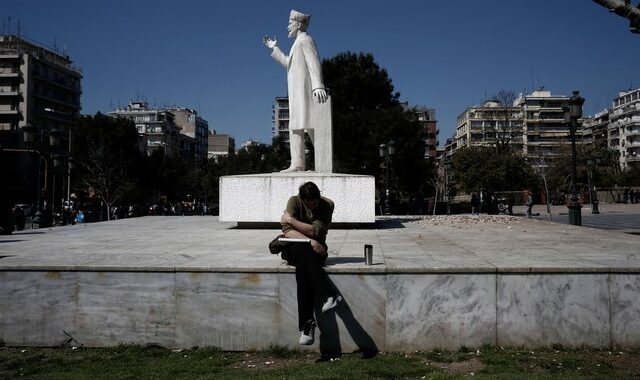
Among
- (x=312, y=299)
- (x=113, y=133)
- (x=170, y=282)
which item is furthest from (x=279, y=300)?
(x=113, y=133)

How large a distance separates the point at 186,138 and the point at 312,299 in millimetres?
118742

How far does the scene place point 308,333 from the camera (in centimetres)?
506

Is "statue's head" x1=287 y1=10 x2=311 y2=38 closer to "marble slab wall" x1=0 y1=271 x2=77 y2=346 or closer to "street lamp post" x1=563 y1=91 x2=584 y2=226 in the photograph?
"street lamp post" x1=563 y1=91 x2=584 y2=226

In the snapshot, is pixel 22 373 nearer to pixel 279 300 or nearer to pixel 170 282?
pixel 170 282

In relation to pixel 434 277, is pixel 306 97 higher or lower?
higher

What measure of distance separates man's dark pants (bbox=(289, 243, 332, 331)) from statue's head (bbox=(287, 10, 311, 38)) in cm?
962

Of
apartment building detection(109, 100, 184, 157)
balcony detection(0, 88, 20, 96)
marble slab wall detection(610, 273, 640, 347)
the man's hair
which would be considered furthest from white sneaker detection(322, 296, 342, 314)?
apartment building detection(109, 100, 184, 157)

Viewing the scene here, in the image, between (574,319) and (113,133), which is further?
(113,133)

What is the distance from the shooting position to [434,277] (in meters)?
5.34

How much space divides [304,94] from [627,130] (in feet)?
335

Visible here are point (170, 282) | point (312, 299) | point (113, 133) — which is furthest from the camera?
point (113, 133)

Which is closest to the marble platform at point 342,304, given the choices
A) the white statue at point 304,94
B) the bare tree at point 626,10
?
the bare tree at point 626,10

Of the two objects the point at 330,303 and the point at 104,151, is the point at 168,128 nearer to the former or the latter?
the point at 104,151

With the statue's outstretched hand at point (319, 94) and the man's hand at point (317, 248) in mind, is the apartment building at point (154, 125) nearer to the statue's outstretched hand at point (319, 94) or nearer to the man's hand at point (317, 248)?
the statue's outstretched hand at point (319, 94)
